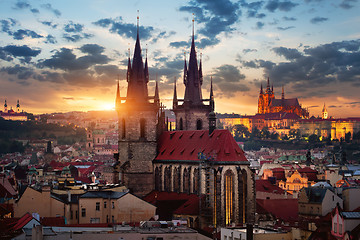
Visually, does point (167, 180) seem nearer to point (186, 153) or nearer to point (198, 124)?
point (186, 153)

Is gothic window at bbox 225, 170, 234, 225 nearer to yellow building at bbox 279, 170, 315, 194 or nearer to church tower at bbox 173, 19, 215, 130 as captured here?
church tower at bbox 173, 19, 215, 130

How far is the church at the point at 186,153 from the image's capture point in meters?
72.4

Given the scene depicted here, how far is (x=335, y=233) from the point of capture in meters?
42.1

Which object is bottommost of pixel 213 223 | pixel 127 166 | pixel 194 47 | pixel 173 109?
pixel 213 223

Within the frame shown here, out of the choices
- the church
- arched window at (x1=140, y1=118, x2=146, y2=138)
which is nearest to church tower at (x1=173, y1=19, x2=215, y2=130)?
the church

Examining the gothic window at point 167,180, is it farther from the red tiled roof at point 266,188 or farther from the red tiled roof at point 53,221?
the red tiled roof at point 53,221

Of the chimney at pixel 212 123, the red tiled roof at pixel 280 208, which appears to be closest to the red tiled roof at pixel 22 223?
the red tiled roof at pixel 280 208

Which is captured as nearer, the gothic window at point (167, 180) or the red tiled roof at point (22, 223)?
the red tiled roof at point (22, 223)

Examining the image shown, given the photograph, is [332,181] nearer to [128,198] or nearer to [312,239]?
[128,198]

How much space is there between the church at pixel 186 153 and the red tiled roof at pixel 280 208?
147 inches

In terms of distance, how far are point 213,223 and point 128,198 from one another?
10.5 m

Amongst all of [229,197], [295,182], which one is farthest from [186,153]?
[295,182]

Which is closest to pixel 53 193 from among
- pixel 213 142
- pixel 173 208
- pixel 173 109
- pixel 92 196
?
pixel 92 196

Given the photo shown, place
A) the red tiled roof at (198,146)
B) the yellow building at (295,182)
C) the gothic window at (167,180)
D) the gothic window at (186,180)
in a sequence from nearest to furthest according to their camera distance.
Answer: the red tiled roof at (198,146) → the gothic window at (186,180) → the gothic window at (167,180) → the yellow building at (295,182)
